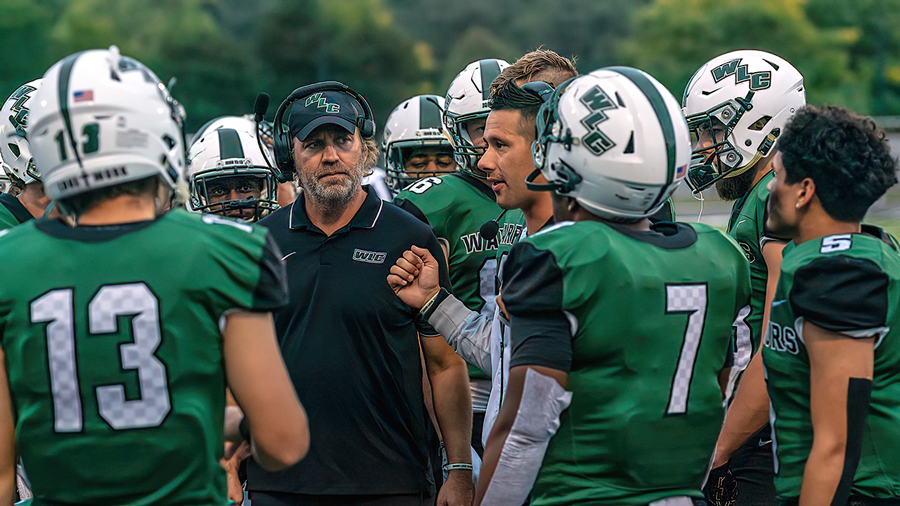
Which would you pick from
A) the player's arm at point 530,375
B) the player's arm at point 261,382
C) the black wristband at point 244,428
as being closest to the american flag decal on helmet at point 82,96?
the player's arm at point 261,382

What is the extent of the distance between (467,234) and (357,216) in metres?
0.83

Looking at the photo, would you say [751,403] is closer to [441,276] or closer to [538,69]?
[441,276]

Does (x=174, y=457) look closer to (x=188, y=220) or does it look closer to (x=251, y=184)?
(x=188, y=220)

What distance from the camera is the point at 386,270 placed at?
12.1 feet

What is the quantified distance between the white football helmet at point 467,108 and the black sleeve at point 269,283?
2.25 m

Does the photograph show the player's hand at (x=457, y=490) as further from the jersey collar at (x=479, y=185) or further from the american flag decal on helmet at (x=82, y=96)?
the american flag decal on helmet at (x=82, y=96)

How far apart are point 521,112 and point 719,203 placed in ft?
65.3

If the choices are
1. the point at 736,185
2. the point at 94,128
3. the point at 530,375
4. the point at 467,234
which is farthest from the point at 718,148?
the point at 94,128

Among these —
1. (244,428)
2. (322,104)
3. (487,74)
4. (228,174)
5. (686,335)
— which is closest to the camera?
(244,428)

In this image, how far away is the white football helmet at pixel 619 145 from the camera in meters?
2.70

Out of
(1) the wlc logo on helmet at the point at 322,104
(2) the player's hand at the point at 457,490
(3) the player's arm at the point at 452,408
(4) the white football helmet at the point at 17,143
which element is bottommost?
(2) the player's hand at the point at 457,490

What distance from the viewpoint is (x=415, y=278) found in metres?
3.61

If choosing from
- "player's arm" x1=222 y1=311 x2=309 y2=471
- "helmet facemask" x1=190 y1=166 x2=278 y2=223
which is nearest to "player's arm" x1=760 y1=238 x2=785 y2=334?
"player's arm" x1=222 y1=311 x2=309 y2=471

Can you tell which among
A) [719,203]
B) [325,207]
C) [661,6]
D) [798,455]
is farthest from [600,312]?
[661,6]
